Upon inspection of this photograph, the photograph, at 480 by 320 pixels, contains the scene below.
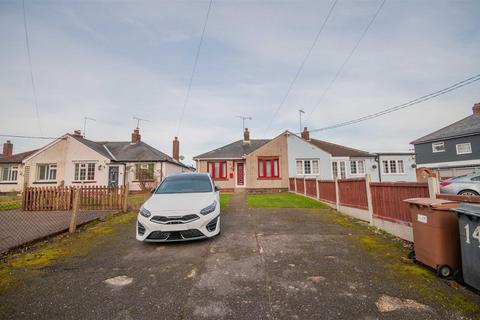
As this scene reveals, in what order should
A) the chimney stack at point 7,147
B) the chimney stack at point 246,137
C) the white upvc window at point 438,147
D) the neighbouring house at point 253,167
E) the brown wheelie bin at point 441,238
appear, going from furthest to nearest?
the chimney stack at point 7,147 → the white upvc window at point 438,147 → the chimney stack at point 246,137 → the neighbouring house at point 253,167 → the brown wheelie bin at point 441,238

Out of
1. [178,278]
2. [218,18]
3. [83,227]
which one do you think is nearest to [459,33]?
[218,18]

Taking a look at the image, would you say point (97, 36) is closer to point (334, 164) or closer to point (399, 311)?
point (399, 311)

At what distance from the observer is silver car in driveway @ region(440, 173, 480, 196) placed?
877cm

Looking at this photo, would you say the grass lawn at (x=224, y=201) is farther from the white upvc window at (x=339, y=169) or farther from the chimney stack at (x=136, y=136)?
the chimney stack at (x=136, y=136)

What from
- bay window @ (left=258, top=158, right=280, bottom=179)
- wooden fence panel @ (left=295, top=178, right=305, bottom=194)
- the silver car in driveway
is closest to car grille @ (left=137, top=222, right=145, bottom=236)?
wooden fence panel @ (left=295, top=178, right=305, bottom=194)

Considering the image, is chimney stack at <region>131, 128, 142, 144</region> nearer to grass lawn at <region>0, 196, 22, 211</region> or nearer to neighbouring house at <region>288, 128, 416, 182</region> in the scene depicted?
grass lawn at <region>0, 196, 22, 211</region>

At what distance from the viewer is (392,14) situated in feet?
25.5

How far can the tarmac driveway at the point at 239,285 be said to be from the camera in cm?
242

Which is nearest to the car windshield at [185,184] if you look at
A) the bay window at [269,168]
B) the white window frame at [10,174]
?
the bay window at [269,168]

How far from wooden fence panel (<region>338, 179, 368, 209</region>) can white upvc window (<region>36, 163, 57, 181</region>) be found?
25.6 meters

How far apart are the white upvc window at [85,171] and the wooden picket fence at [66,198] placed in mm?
11738

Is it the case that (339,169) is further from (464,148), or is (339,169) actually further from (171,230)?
(171,230)

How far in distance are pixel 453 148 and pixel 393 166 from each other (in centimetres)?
930

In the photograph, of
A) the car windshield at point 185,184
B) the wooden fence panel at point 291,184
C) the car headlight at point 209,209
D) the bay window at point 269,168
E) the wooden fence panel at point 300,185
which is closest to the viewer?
the car headlight at point 209,209
